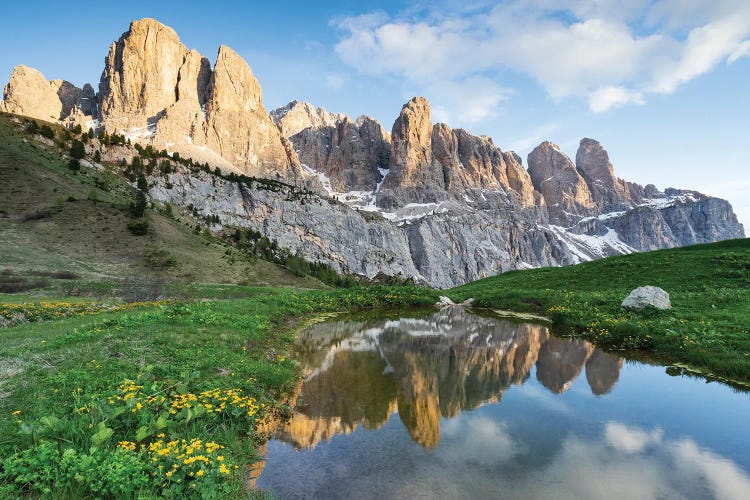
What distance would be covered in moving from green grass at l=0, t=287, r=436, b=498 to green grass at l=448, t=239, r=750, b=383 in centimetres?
1563

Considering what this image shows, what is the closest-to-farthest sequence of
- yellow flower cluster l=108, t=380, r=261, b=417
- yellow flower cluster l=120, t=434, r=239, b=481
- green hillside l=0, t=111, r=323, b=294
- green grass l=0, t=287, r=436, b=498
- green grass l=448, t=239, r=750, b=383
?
1. green grass l=0, t=287, r=436, b=498
2. yellow flower cluster l=120, t=434, r=239, b=481
3. yellow flower cluster l=108, t=380, r=261, b=417
4. green grass l=448, t=239, r=750, b=383
5. green hillside l=0, t=111, r=323, b=294

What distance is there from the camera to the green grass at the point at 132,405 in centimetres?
581

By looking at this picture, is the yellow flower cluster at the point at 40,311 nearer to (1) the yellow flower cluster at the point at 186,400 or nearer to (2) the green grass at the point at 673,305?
(1) the yellow flower cluster at the point at 186,400

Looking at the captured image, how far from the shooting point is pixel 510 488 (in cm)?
685

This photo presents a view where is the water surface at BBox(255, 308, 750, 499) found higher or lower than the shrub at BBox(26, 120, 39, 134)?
lower

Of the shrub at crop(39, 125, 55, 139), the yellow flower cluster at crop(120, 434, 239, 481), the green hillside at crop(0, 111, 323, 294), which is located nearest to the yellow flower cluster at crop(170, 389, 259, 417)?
the yellow flower cluster at crop(120, 434, 239, 481)

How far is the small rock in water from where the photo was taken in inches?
792

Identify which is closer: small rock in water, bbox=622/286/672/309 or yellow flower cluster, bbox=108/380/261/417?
yellow flower cluster, bbox=108/380/261/417

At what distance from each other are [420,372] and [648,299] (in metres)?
15.0

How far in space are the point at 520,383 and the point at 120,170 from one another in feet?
474

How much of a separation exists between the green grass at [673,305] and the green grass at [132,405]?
15.6 metres

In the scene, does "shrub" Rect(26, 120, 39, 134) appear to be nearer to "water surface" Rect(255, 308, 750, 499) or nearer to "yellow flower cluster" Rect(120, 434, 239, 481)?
"water surface" Rect(255, 308, 750, 499)

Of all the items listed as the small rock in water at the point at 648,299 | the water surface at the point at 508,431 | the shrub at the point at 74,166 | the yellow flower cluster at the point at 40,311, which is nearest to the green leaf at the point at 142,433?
the water surface at the point at 508,431

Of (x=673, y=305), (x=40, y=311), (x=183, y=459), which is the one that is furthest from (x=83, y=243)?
(x=673, y=305)
